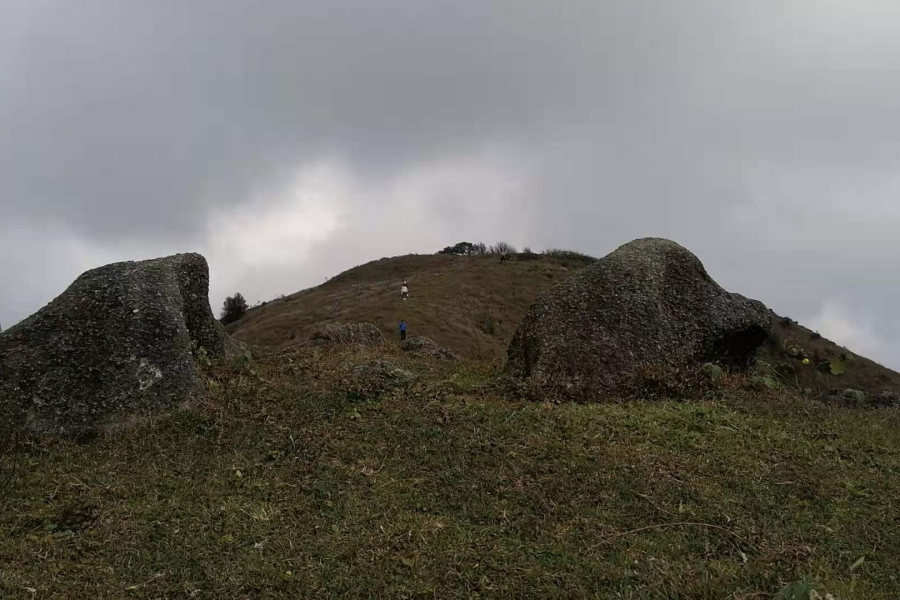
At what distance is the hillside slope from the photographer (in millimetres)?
36812

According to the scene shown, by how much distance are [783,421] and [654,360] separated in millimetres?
2385

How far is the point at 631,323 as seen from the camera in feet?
37.4

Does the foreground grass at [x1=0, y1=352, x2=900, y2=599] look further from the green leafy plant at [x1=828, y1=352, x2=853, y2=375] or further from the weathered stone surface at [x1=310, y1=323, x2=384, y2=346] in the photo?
the weathered stone surface at [x1=310, y1=323, x2=384, y2=346]

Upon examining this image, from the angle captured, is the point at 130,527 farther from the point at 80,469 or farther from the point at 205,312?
the point at 205,312

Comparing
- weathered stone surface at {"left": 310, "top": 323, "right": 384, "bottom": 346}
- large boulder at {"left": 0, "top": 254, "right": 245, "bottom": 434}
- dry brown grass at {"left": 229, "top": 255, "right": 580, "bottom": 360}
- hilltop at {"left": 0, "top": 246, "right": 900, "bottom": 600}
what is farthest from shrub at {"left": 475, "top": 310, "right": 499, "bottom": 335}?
large boulder at {"left": 0, "top": 254, "right": 245, "bottom": 434}

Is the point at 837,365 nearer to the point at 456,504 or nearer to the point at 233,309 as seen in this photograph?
the point at 456,504

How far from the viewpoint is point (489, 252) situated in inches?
2968

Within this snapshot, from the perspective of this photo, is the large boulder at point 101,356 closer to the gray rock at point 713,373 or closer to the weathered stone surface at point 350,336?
the weathered stone surface at point 350,336

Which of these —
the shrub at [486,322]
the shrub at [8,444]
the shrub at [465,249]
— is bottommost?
the shrub at [8,444]

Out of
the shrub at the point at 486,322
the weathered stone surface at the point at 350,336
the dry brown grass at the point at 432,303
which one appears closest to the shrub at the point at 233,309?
the dry brown grass at the point at 432,303

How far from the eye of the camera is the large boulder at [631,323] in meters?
10.8

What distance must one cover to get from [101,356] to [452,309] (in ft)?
114

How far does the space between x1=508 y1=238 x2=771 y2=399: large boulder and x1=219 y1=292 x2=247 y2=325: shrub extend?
52711mm

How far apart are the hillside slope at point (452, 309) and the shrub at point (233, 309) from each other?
141 centimetres
